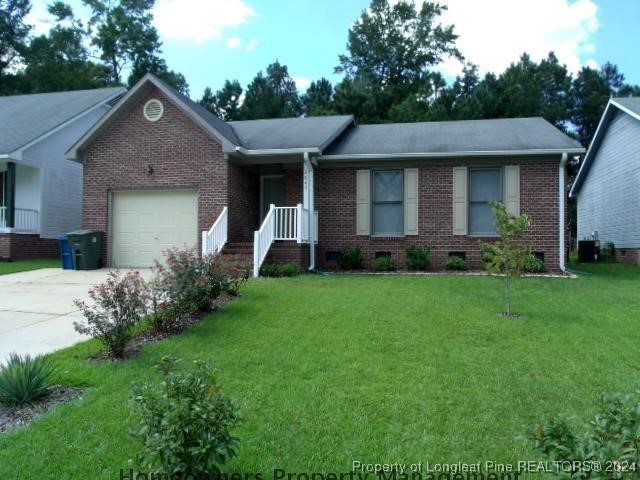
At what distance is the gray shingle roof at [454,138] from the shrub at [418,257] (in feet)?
8.45

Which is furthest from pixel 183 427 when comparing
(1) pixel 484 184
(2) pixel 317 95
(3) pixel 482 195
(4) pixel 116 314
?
(2) pixel 317 95

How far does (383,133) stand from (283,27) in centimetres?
533

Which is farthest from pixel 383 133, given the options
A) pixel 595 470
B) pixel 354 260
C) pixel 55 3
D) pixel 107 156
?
pixel 55 3

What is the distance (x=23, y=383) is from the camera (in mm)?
4238

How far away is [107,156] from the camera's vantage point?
14.0 m

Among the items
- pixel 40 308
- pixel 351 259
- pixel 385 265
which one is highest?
pixel 351 259

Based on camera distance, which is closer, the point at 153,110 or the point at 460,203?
the point at 460,203

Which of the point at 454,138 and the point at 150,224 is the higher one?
the point at 454,138

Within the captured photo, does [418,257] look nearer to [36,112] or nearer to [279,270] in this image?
[279,270]

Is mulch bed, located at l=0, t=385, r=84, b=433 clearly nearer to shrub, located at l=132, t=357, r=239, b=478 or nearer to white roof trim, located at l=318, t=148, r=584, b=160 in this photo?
shrub, located at l=132, t=357, r=239, b=478

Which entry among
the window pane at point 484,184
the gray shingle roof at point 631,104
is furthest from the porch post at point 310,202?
the gray shingle roof at point 631,104

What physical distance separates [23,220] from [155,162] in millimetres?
6869

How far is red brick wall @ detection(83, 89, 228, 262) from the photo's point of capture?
13.2m

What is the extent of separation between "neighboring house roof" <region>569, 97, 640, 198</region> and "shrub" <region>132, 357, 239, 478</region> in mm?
17858
